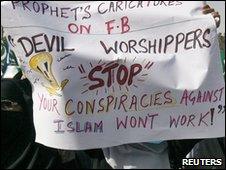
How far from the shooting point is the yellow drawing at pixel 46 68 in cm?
254

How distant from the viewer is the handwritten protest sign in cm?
252

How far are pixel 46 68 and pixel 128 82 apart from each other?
1.37ft

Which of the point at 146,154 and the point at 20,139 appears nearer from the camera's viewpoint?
the point at 146,154

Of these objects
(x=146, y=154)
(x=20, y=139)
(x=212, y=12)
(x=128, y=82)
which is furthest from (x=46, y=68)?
(x=212, y=12)

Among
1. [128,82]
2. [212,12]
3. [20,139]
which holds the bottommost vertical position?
[20,139]

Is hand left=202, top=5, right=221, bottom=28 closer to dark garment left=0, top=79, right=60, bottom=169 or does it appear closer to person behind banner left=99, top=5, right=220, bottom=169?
person behind banner left=99, top=5, right=220, bottom=169

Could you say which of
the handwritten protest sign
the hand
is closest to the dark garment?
the handwritten protest sign

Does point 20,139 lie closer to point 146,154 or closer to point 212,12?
point 146,154

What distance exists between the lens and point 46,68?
256cm

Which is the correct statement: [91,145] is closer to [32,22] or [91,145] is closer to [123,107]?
[123,107]

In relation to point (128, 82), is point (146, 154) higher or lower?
lower

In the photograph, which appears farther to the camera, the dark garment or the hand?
the dark garment

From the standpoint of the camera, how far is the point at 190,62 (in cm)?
254

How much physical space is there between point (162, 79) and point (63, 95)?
50 cm
